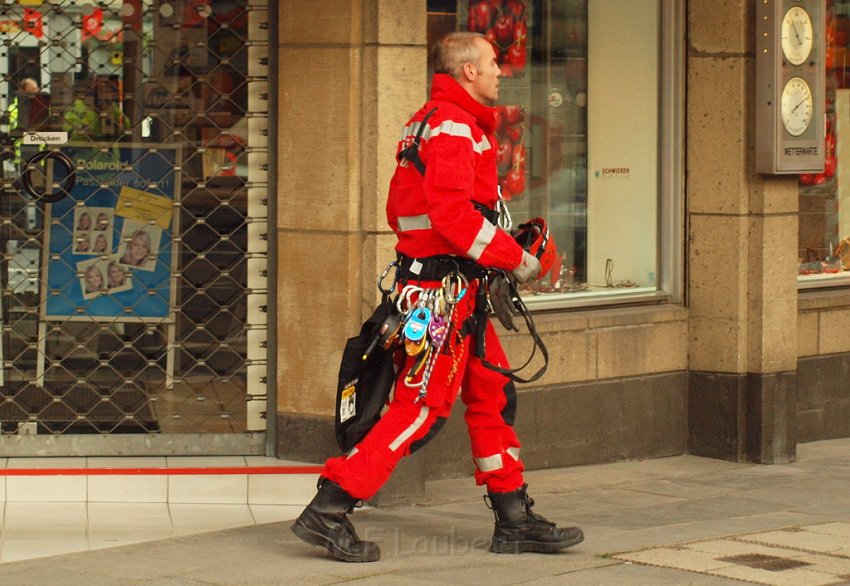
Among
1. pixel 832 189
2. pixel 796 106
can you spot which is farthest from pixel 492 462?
pixel 832 189

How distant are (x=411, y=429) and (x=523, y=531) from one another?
680 mm

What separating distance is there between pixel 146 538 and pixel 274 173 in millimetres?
2015

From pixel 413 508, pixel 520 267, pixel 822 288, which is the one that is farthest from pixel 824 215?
pixel 520 267

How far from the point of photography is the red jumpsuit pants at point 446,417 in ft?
21.2

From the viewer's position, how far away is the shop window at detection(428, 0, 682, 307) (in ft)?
30.6

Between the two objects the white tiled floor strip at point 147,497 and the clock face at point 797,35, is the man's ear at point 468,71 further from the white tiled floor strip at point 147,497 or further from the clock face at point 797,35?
the clock face at point 797,35

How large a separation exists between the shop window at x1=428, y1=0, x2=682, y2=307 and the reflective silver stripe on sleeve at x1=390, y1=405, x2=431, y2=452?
112 inches

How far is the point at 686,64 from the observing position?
9469 millimetres

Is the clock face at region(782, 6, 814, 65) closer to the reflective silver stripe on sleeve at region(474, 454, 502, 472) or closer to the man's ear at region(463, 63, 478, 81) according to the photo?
the man's ear at region(463, 63, 478, 81)

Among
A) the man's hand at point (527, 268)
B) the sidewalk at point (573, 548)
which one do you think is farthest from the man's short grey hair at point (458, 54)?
the sidewalk at point (573, 548)

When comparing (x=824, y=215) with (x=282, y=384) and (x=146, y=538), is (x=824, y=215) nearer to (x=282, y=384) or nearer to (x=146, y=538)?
(x=282, y=384)

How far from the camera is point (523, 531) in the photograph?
6746 millimetres

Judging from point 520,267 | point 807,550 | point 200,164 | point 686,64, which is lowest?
point 807,550

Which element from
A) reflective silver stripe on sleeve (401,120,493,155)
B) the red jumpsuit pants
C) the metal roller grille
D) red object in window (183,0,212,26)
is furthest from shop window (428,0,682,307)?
reflective silver stripe on sleeve (401,120,493,155)
